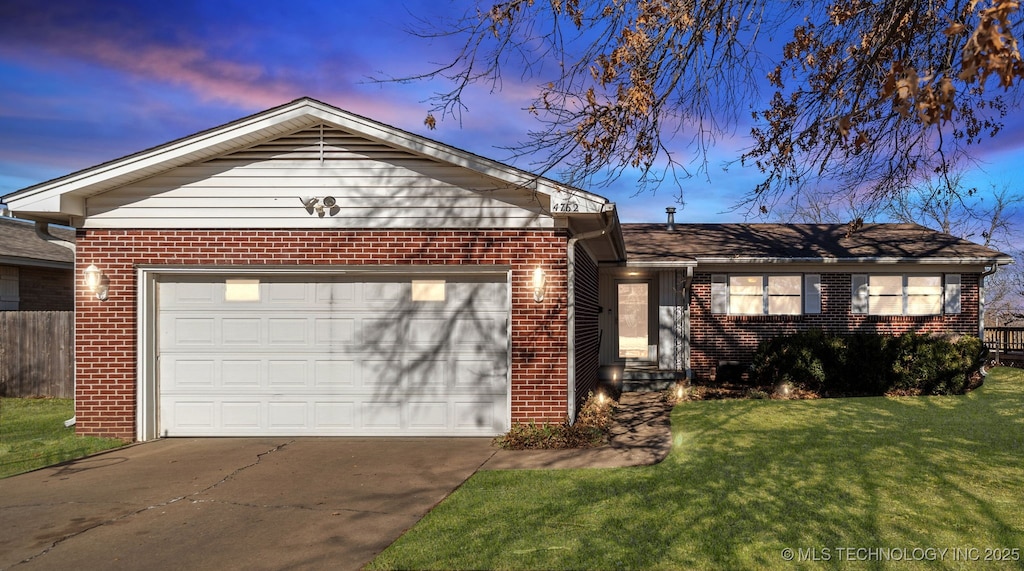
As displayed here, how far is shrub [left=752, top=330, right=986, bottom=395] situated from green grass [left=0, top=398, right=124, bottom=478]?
39.9 ft

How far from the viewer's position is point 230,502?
5.92m

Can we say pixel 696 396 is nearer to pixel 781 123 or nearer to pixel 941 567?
pixel 781 123

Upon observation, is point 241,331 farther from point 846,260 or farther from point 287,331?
point 846,260

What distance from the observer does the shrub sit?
12367 mm

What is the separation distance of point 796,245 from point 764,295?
2065 millimetres

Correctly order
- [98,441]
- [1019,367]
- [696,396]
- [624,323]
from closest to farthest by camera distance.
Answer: [98,441], [696,396], [1019,367], [624,323]

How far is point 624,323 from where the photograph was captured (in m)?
25.4

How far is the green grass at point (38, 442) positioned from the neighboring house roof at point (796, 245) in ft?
34.5

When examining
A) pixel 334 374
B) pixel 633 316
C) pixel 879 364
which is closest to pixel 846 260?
pixel 879 364

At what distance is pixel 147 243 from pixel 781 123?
27.9ft

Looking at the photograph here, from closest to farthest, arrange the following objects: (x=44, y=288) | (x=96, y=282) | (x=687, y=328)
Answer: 1. (x=96, y=282)
2. (x=687, y=328)
3. (x=44, y=288)

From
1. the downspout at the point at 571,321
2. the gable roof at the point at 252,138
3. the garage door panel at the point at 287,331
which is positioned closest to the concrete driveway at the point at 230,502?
the downspout at the point at 571,321

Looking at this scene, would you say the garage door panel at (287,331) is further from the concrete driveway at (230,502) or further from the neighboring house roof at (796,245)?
the neighboring house roof at (796,245)

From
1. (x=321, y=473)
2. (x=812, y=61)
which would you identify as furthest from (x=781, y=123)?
(x=321, y=473)
